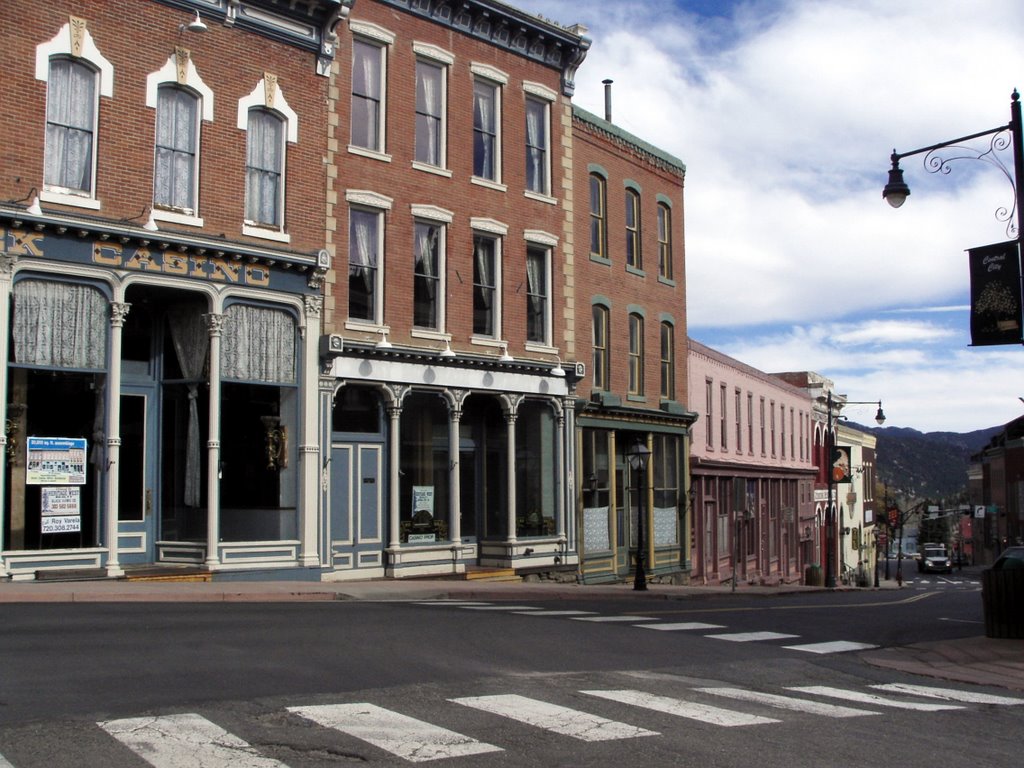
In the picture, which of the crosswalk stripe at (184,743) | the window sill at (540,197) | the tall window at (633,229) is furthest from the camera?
the tall window at (633,229)

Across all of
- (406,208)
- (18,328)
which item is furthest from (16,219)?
(406,208)

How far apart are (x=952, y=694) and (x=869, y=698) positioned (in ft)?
3.96

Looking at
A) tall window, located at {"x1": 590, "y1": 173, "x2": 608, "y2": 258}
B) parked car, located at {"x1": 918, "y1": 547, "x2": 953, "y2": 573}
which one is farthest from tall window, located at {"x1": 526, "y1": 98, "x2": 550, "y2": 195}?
parked car, located at {"x1": 918, "y1": 547, "x2": 953, "y2": 573}

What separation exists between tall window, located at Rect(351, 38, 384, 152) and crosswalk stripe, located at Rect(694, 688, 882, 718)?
→ 1649 centimetres

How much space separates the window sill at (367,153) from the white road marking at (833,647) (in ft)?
45.6

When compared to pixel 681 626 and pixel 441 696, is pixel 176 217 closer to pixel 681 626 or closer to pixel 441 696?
pixel 681 626

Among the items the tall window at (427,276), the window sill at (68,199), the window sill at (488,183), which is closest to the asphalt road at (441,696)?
the window sill at (68,199)

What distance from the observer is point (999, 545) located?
96000 millimetres

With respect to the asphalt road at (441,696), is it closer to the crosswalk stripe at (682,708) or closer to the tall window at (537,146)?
the crosswalk stripe at (682,708)

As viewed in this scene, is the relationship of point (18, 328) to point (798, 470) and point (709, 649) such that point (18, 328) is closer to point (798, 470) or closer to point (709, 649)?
point (709, 649)

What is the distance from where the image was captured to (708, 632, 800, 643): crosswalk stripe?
1539 cm

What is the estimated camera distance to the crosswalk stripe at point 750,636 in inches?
606

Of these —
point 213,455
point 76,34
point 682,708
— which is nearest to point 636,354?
point 213,455

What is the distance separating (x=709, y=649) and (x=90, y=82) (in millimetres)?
14011
